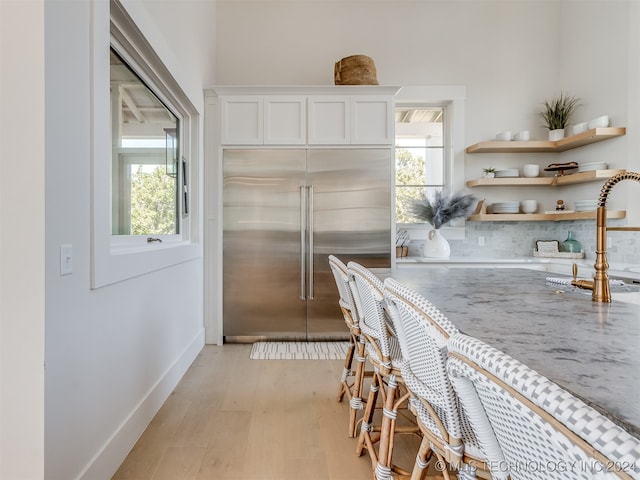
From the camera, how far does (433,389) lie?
0.90 meters

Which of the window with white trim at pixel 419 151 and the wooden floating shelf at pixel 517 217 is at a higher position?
the window with white trim at pixel 419 151

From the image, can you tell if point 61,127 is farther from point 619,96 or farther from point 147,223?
point 619,96

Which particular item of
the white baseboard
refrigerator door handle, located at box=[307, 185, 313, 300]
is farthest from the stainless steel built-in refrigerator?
the white baseboard

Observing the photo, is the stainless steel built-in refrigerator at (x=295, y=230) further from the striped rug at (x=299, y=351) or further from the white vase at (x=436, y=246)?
the white vase at (x=436, y=246)

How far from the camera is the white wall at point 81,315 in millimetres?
1180

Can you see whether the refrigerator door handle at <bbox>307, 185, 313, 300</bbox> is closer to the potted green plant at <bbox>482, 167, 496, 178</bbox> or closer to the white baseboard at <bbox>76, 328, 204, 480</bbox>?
the white baseboard at <bbox>76, 328, 204, 480</bbox>

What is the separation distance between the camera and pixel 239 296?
3.42 m

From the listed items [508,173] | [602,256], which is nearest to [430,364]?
[602,256]

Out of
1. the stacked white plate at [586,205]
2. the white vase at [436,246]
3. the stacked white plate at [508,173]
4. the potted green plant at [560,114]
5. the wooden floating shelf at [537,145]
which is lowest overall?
the white vase at [436,246]

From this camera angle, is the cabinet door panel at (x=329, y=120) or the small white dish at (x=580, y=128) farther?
the small white dish at (x=580, y=128)

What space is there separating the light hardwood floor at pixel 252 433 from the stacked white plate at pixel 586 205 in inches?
114

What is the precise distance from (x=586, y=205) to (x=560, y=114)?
1090mm

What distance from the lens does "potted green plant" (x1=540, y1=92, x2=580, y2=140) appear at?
3.86m

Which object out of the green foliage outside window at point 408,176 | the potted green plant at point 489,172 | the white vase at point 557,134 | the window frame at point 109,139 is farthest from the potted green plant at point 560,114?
the window frame at point 109,139
